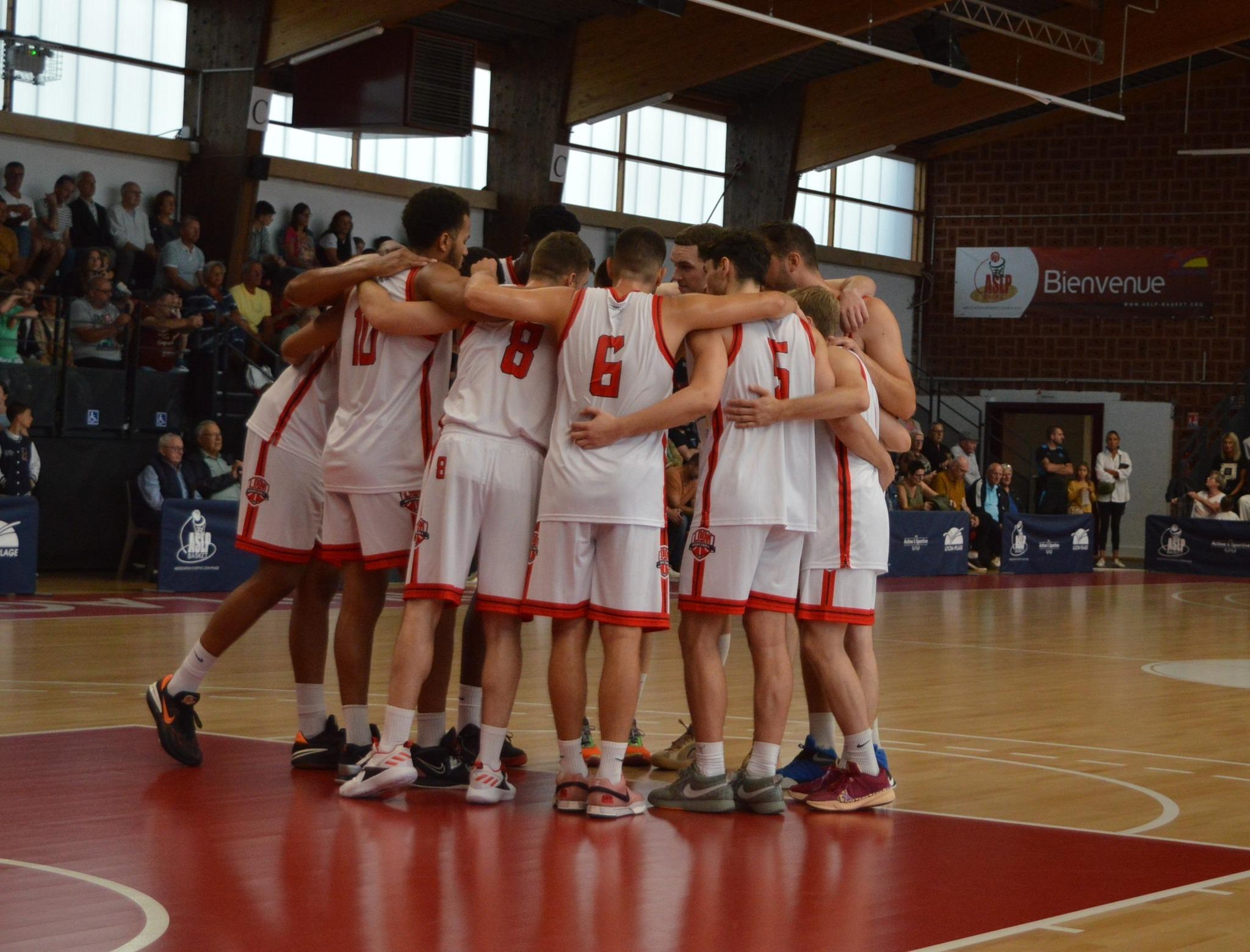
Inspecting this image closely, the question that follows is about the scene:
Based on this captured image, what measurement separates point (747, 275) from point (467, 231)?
0.95 m

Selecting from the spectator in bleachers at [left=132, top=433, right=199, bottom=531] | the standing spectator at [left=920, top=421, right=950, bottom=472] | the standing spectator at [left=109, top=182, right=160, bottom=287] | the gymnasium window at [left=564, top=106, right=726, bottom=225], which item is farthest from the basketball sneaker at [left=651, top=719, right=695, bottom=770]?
the gymnasium window at [left=564, top=106, right=726, bottom=225]

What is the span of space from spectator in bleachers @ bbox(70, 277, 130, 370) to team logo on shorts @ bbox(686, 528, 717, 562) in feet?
33.6

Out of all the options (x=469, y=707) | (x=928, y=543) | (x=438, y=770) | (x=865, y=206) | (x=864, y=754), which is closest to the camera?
(x=864, y=754)

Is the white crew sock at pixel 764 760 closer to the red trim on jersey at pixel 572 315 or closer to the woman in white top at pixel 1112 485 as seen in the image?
the red trim on jersey at pixel 572 315

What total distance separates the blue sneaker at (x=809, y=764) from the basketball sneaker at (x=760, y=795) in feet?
1.41

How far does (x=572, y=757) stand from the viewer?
16.5ft

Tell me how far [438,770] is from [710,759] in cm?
92

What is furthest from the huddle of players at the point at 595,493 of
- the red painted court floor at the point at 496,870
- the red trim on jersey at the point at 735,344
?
the red painted court floor at the point at 496,870

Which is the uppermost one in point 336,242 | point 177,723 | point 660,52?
point 660,52

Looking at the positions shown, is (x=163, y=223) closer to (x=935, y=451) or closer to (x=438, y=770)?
(x=935, y=451)

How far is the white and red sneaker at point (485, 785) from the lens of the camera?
5.03m

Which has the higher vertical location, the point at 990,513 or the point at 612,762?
the point at 990,513

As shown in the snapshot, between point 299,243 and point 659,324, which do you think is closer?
point 659,324

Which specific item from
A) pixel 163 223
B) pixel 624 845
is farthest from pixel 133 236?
pixel 624 845
